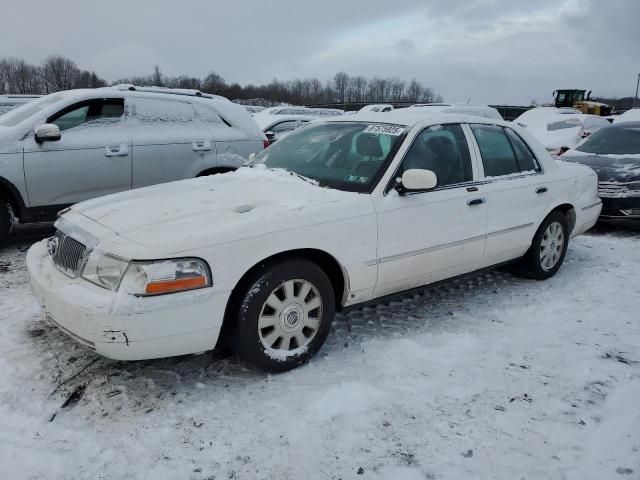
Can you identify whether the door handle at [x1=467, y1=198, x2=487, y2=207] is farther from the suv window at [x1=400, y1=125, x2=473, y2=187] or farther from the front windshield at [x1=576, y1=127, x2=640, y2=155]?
the front windshield at [x1=576, y1=127, x2=640, y2=155]

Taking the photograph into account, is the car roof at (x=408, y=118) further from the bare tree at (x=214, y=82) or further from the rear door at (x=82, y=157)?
the bare tree at (x=214, y=82)

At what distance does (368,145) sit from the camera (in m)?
3.89

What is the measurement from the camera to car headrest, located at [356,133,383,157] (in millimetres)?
3799

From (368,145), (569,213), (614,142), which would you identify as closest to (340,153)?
(368,145)

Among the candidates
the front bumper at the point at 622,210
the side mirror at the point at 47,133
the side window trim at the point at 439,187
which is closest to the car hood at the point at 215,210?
the side window trim at the point at 439,187

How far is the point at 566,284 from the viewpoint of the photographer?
496cm

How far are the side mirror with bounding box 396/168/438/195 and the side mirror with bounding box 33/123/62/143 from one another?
155 inches

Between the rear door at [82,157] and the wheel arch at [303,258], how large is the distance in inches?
137

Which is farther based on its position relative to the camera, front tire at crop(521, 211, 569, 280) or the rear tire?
the rear tire

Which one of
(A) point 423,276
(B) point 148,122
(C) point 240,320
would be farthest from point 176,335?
(B) point 148,122

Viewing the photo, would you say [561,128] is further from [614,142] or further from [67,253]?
[67,253]

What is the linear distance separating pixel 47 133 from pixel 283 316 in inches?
150

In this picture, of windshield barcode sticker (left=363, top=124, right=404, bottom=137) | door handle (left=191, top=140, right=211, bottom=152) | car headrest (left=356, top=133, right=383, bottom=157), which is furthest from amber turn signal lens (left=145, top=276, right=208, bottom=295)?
door handle (left=191, top=140, right=211, bottom=152)

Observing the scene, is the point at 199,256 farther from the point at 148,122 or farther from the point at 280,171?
the point at 148,122
